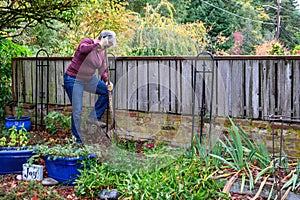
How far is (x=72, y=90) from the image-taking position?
448 cm

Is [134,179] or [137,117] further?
[137,117]

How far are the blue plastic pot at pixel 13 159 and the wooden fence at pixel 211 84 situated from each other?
1417 mm

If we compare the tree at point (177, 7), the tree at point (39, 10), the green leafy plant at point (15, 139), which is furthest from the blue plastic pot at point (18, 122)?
the tree at point (177, 7)

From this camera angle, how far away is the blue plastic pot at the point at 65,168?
3.55 metres

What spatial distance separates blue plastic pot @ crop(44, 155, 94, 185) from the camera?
3551 mm

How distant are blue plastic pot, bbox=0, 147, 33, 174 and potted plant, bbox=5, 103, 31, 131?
137 cm

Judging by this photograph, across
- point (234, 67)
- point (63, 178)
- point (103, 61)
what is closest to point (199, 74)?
point (234, 67)

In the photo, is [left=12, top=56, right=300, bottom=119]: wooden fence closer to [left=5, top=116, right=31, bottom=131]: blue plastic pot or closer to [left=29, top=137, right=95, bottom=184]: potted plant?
[left=5, top=116, right=31, bottom=131]: blue plastic pot

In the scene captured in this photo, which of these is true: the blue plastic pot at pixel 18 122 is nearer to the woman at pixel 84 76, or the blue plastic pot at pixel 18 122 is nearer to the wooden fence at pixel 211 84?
the wooden fence at pixel 211 84

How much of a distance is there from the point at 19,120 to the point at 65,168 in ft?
6.68

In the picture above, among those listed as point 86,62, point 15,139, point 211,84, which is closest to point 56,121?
point 15,139

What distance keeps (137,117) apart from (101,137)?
498 mm

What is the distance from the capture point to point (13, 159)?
3.79m

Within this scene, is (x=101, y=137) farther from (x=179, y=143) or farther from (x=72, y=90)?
(x=179, y=143)
